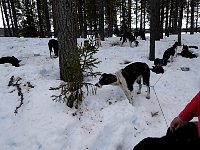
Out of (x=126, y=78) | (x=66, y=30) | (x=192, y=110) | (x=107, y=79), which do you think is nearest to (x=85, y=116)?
(x=107, y=79)

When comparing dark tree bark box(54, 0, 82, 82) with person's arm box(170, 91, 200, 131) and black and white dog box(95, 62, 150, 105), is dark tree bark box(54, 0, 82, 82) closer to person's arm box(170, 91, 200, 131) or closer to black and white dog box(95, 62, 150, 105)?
black and white dog box(95, 62, 150, 105)

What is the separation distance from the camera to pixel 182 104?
827 centimetres

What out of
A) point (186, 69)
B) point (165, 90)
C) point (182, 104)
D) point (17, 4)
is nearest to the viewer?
point (182, 104)

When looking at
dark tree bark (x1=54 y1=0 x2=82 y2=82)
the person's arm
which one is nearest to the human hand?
the person's arm

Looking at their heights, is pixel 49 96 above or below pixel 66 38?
below

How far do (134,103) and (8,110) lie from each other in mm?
3480

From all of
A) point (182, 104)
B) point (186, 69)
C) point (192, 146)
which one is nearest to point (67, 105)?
point (182, 104)

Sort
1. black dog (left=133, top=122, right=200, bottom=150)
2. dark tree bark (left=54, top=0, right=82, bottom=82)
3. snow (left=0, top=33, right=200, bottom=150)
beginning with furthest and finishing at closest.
A: 1. dark tree bark (left=54, top=0, right=82, bottom=82)
2. snow (left=0, top=33, right=200, bottom=150)
3. black dog (left=133, top=122, right=200, bottom=150)

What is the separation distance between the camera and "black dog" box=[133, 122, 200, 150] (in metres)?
2.73

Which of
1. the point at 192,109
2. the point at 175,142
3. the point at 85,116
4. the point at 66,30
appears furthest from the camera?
the point at 66,30

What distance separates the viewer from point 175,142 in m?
2.79

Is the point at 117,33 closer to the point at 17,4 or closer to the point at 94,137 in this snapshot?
the point at 17,4

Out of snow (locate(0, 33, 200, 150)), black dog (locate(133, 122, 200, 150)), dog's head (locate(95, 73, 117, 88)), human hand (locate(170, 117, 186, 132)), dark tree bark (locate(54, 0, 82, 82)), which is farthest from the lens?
dark tree bark (locate(54, 0, 82, 82))

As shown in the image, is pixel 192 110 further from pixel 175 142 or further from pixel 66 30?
pixel 66 30
